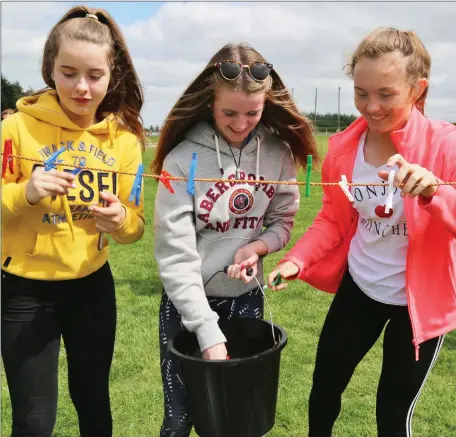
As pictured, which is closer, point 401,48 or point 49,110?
point 401,48

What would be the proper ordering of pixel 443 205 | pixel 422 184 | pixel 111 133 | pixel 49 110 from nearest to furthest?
pixel 422 184 < pixel 443 205 < pixel 49 110 < pixel 111 133

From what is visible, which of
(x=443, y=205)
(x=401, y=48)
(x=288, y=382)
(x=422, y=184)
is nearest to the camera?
(x=422, y=184)

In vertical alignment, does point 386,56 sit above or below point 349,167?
above

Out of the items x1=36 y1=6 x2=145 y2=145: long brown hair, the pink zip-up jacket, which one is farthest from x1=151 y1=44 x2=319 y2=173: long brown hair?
the pink zip-up jacket

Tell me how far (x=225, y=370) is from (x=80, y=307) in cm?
70

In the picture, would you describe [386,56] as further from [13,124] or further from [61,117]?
[13,124]

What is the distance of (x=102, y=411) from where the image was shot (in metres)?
2.40

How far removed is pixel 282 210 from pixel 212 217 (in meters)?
0.37

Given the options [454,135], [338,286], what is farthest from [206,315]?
[454,135]

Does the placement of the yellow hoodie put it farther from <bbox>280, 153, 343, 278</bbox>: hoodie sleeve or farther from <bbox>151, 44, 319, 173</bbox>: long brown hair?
Answer: <bbox>280, 153, 343, 278</bbox>: hoodie sleeve

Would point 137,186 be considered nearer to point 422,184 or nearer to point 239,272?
point 239,272

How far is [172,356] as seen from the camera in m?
2.36

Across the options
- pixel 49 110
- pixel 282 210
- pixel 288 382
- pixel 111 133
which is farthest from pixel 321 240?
pixel 288 382

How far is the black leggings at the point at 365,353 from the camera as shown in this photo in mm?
2121
